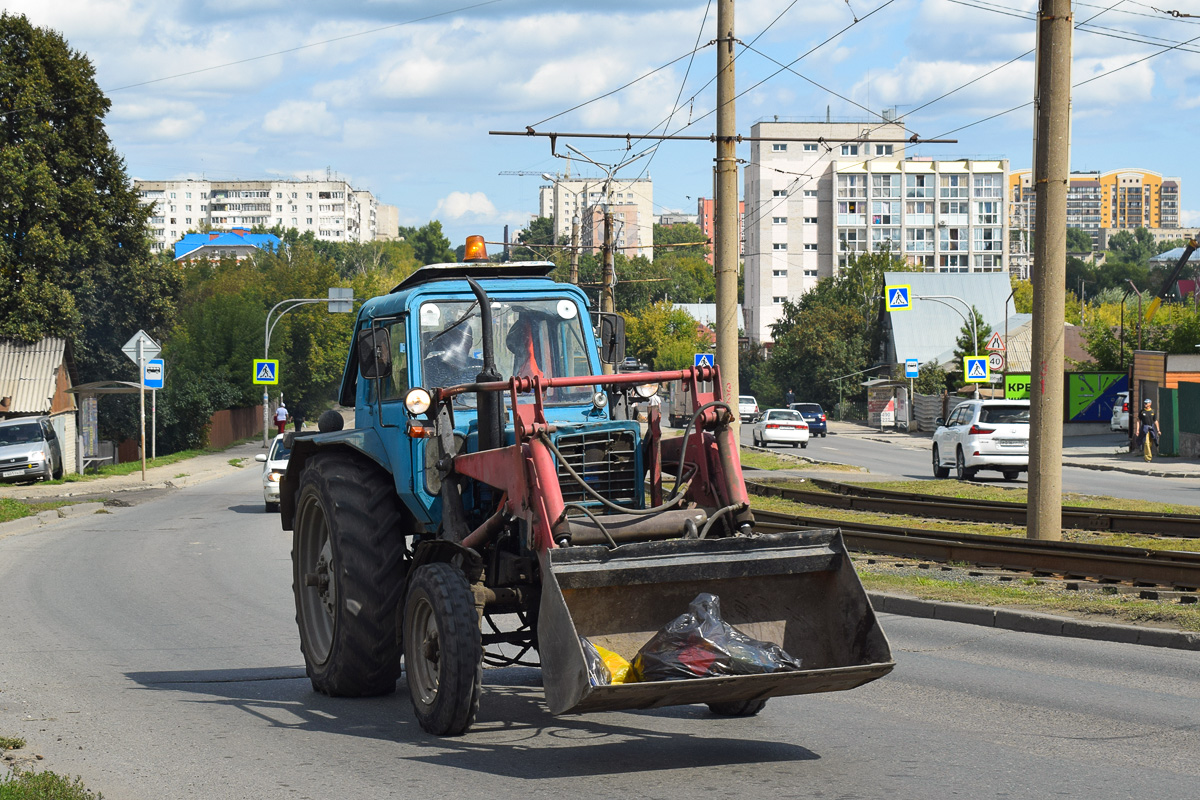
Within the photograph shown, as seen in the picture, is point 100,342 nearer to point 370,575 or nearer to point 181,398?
point 181,398

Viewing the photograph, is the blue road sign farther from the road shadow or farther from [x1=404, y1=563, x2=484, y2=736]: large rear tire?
[x1=404, y1=563, x2=484, y2=736]: large rear tire

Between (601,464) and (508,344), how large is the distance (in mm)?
1454

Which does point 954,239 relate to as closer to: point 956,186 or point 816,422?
point 956,186

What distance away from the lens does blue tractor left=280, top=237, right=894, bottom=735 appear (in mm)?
6223

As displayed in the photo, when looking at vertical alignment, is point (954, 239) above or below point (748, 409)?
above

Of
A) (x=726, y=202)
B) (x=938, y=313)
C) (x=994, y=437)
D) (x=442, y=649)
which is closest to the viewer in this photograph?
(x=442, y=649)

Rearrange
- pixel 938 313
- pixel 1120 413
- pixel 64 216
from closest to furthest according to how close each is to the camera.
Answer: pixel 64 216 → pixel 1120 413 → pixel 938 313

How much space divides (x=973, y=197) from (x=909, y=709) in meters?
137

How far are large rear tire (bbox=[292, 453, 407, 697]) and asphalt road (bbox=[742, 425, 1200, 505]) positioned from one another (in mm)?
20762

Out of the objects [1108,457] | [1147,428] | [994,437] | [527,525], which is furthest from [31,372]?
[527,525]

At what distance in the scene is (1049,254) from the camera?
1538cm

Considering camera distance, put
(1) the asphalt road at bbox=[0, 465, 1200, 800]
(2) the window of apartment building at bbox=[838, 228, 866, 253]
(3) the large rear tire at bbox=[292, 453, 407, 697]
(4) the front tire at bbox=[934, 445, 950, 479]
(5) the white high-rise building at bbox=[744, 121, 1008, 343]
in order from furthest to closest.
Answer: (2) the window of apartment building at bbox=[838, 228, 866, 253]
(5) the white high-rise building at bbox=[744, 121, 1008, 343]
(4) the front tire at bbox=[934, 445, 950, 479]
(3) the large rear tire at bbox=[292, 453, 407, 697]
(1) the asphalt road at bbox=[0, 465, 1200, 800]

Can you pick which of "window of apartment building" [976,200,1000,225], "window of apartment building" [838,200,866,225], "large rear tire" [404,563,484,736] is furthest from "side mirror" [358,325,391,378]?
"window of apartment building" [976,200,1000,225]

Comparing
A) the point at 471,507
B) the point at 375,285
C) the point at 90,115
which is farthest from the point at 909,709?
the point at 375,285
